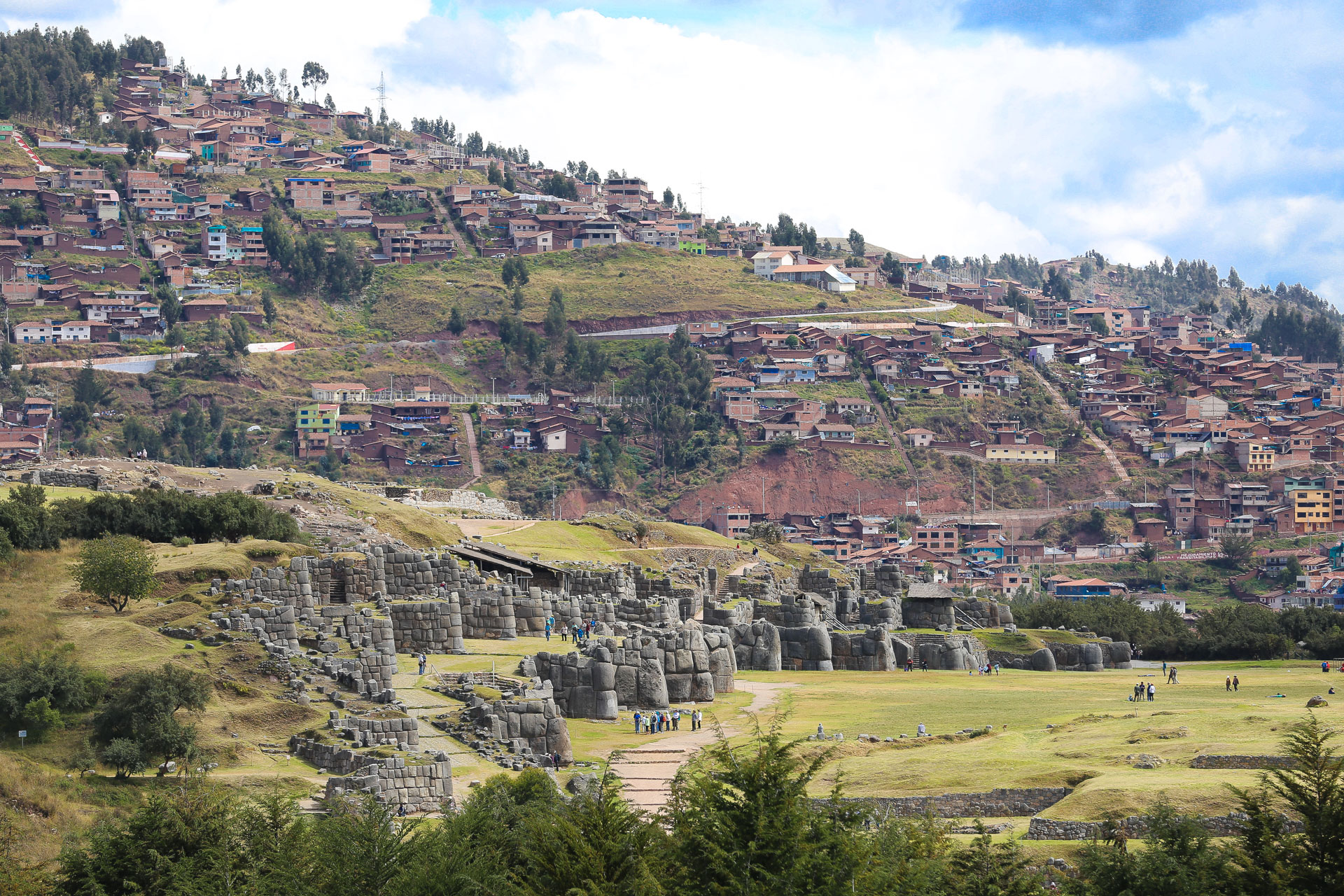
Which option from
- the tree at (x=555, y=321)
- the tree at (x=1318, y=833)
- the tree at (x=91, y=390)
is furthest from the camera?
the tree at (x=555, y=321)

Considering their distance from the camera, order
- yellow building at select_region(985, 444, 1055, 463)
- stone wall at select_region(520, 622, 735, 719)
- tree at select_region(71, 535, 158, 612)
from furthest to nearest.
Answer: yellow building at select_region(985, 444, 1055, 463) → stone wall at select_region(520, 622, 735, 719) → tree at select_region(71, 535, 158, 612)

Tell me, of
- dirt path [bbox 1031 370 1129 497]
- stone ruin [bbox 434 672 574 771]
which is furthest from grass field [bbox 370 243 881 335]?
stone ruin [bbox 434 672 574 771]

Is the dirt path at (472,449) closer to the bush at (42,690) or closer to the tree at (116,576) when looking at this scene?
the tree at (116,576)

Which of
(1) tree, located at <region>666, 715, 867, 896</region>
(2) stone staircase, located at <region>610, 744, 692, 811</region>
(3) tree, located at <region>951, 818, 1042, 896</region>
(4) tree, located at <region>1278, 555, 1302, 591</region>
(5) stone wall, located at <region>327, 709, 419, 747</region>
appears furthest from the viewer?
(4) tree, located at <region>1278, 555, 1302, 591</region>

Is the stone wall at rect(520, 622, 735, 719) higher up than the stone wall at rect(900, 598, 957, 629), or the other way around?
the stone wall at rect(520, 622, 735, 719)

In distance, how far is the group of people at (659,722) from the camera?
31.8 meters

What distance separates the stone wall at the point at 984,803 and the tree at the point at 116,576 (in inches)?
549

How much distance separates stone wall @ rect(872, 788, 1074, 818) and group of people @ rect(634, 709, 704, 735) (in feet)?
26.0

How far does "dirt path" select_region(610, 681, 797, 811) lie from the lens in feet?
82.2

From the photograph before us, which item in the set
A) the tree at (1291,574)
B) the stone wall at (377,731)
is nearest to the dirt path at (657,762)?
the stone wall at (377,731)

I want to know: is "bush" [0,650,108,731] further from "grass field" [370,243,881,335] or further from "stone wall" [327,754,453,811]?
"grass field" [370,243,881,335]

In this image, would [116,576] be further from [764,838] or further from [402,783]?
[764,838]

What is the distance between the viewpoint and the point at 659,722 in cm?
3222

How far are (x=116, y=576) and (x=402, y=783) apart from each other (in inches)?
358
